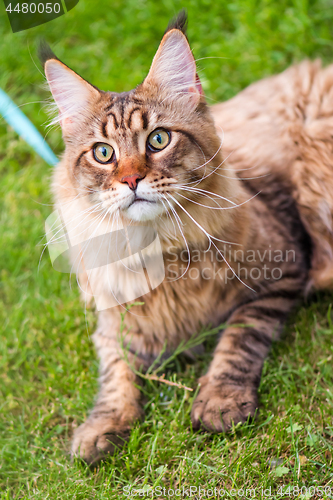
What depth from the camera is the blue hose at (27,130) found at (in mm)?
3059

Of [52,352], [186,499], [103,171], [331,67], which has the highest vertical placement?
[331,67]

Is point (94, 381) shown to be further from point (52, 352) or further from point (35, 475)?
point (35, 475)

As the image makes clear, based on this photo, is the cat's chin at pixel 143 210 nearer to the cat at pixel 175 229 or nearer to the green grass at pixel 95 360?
the cat at pixel 175 229

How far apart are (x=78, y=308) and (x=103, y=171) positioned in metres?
1.03

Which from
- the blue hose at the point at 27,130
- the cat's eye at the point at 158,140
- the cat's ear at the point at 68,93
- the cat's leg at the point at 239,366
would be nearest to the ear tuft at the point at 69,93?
the cat's ear at the point at 68,93

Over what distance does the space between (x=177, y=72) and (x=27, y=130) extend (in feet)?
5.59

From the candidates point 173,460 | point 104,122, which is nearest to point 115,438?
point 173,460

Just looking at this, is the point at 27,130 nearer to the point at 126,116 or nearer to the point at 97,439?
the point at 126,116

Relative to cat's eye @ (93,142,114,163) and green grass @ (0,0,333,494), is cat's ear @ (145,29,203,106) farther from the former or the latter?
cat's eye @ (93,142,114,163)

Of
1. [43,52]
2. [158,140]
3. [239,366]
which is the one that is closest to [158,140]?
[158,140]

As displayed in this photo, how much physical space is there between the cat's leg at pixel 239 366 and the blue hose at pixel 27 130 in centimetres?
175

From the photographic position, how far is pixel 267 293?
82.0 inches

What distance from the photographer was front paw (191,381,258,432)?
67.5 inches

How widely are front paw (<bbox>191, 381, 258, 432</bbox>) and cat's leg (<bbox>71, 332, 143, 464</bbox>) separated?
264mm
